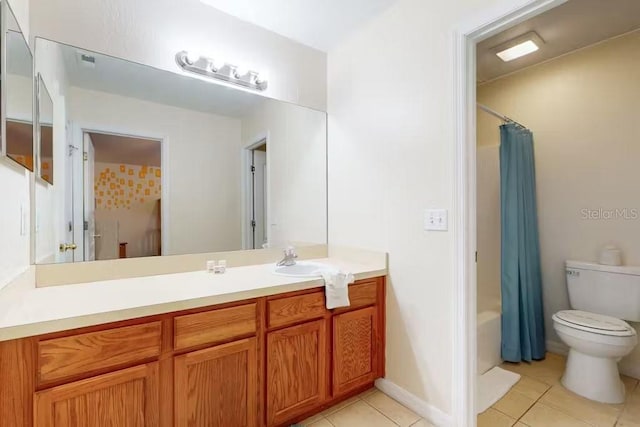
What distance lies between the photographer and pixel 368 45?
2066mm

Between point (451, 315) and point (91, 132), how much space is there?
2117 mm

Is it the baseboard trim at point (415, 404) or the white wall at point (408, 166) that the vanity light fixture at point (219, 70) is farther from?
the baseboard trim at point (415, 404)

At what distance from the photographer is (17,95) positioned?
116 centimetres

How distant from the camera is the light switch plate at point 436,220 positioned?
5.30 ft

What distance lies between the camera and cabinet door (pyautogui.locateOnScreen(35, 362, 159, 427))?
40.3 inches

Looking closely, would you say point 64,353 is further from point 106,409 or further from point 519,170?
point 519,170

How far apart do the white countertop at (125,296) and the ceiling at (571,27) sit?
194cm

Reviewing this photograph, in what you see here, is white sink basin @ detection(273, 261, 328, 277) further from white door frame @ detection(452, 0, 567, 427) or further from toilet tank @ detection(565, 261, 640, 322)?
toilet tank @ detection(565, 261, 640, 322)

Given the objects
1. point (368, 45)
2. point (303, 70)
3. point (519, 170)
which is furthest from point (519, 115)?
point (303, 70)

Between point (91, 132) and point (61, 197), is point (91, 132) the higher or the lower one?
the higher one

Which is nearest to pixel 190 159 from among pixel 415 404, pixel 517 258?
pixel 415 404

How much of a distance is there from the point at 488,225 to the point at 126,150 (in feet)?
8.82

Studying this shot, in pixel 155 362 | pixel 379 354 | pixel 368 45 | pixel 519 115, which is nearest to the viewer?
pixel 155 362

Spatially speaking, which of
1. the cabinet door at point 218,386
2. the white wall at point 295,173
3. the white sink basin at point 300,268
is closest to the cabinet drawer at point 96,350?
the cabinet door at point 218,386
